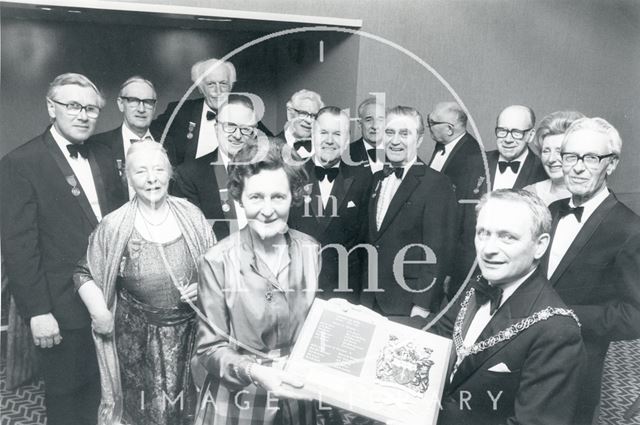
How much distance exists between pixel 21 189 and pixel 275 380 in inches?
49.2

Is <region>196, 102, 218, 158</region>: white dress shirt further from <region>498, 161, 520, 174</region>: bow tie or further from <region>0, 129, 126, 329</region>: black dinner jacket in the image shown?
<region>498, 161, 520, 174</region>: bow tie

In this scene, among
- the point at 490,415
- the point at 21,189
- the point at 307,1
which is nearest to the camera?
the point at 490,415

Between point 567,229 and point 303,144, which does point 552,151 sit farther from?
point 303,144

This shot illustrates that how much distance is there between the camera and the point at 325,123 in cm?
263

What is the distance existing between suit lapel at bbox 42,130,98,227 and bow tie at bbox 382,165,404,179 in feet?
3.99

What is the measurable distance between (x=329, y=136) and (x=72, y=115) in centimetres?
104

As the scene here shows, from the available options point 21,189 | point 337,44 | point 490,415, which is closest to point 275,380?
point 490,415

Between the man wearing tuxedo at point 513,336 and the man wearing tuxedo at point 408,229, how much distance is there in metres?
0.29

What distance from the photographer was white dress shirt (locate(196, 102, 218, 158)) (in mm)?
2539

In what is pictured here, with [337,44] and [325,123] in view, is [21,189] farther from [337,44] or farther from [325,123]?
[337,44]

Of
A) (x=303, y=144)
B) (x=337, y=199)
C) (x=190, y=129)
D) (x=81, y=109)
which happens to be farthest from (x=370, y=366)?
(x=81, y=109)

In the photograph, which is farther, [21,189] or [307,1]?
[307,1]

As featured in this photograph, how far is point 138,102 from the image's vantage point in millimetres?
2516

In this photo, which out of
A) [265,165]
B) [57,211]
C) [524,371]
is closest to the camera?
[524,371]
